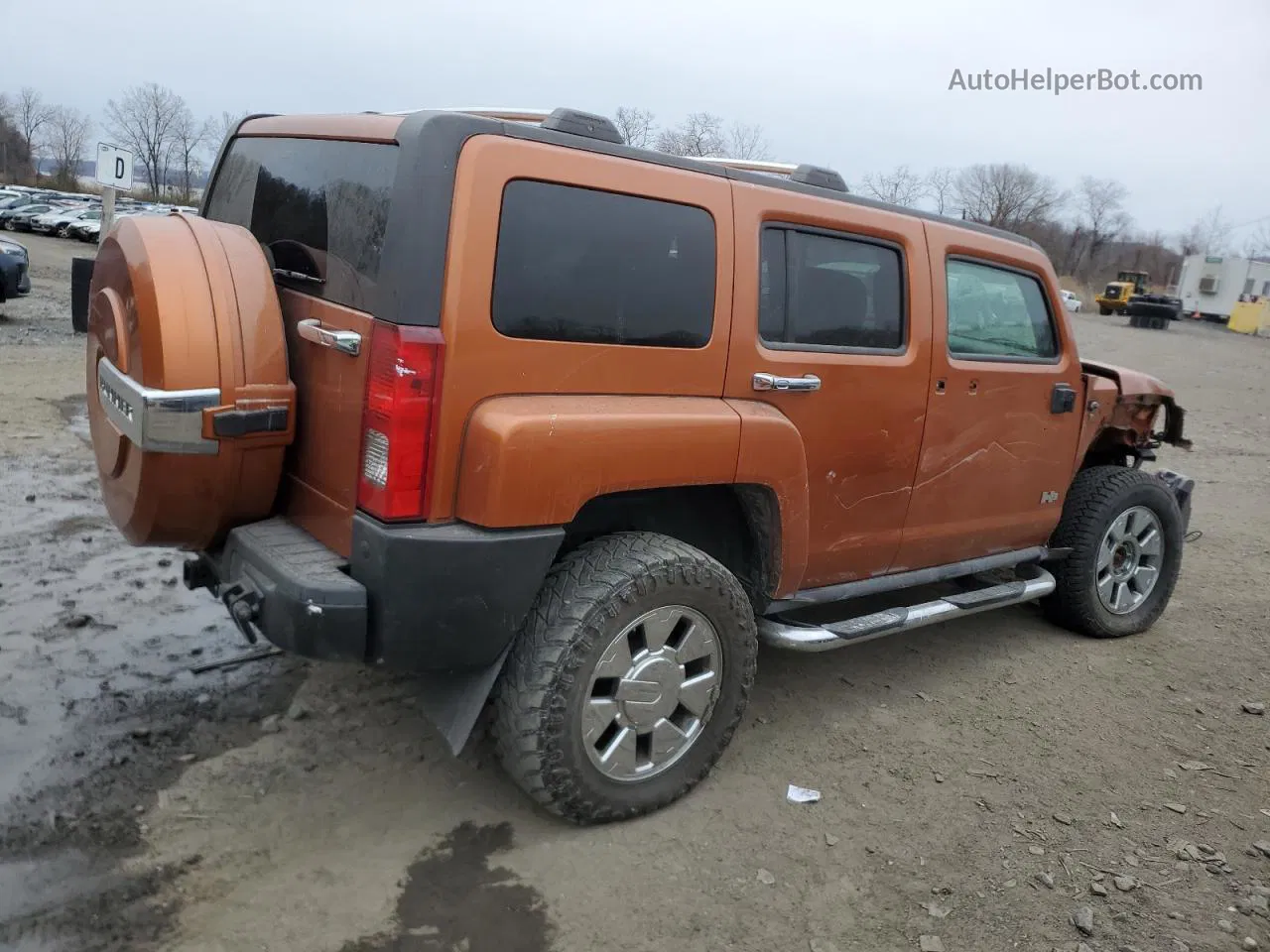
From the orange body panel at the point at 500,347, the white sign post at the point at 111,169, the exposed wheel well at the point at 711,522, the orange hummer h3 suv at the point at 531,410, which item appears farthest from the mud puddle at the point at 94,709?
Result: the white sign post at the point at 111,169

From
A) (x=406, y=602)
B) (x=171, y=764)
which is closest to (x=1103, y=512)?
(x=406, y=602)

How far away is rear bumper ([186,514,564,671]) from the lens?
2623 mm

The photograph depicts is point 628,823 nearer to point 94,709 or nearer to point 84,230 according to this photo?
point 94,709

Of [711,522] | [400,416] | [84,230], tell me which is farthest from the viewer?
[84,230]

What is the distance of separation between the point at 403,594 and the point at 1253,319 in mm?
51880

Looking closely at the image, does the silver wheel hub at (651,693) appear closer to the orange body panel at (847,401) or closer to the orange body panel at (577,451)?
the orange body panel at (577,451)

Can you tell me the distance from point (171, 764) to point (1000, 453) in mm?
3473

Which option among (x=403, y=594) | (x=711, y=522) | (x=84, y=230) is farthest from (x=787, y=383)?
(x=84, y=230)

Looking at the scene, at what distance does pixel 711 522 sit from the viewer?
3.53m

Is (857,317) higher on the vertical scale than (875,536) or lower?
higher

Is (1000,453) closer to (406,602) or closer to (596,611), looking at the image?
(596,611)

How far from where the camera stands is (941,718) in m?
4.09

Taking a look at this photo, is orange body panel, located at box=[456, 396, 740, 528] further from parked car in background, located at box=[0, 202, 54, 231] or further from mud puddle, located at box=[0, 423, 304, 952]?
parked car in background, located at box=[0, 202, 54, 231]

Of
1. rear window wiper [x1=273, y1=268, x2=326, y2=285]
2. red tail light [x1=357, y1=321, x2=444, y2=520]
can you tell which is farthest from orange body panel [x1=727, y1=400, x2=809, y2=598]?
rear window wiper [x1=273, y1=268, x2=326, y2=285]
